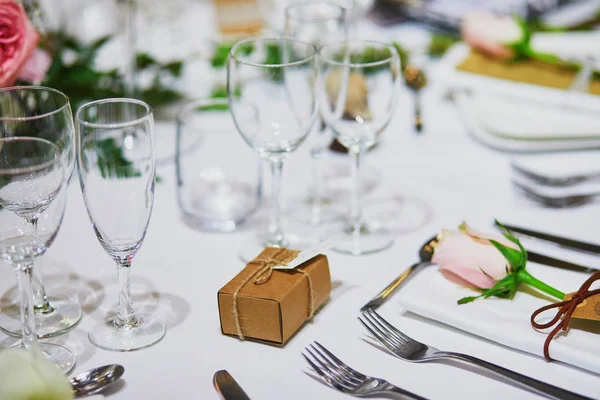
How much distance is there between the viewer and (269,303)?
854 millimetres

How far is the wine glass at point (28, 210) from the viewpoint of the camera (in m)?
0.77

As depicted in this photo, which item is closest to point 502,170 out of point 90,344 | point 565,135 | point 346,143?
point 565,135

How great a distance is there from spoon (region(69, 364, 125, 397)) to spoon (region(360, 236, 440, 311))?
0.33m

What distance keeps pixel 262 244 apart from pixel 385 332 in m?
0.31

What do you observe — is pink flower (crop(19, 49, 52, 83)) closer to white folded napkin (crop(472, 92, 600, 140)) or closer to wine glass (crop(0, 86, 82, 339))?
wine glass (crop(0, 86, 82, 339))

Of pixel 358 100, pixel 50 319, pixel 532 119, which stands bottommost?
pixel 50 319

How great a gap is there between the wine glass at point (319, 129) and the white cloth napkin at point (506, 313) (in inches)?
11.4

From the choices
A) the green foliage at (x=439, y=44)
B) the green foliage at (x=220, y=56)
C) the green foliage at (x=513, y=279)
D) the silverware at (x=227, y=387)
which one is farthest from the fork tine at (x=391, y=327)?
the green foliage at (x=439, y=44)

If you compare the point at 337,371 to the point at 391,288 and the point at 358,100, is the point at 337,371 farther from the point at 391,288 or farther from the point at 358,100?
the point at 358,100

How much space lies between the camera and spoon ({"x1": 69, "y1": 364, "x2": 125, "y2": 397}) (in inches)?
31.5

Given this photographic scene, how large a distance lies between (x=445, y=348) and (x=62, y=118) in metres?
0.56

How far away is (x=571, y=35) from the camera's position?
1.81m

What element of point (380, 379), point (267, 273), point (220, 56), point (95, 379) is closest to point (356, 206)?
point (267, 273)

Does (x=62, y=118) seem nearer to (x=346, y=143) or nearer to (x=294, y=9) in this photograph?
(x=346, y=143)
